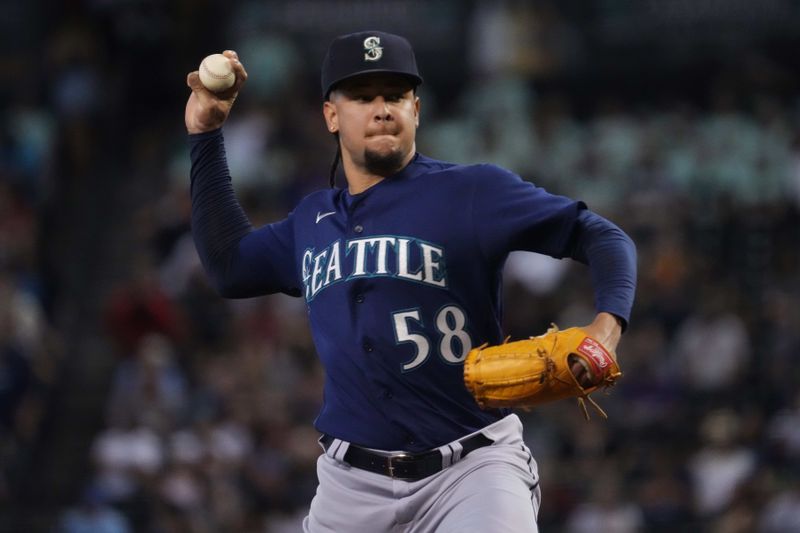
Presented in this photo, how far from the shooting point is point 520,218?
3.88m

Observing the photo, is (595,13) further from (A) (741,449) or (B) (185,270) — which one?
(A) (741,449)

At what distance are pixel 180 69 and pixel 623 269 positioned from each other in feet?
34.6

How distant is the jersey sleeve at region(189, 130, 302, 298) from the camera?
4.45 m

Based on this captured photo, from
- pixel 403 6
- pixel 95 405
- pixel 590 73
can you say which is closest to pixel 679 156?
pixel 590 73

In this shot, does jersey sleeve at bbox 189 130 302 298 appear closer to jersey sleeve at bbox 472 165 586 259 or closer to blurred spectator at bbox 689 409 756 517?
jersey sleeve at bbox 472 165 586 259

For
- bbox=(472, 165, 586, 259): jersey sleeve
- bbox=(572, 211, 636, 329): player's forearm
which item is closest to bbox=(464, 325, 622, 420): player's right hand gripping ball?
bbox=(572, 211, 636, 329): player's forearm

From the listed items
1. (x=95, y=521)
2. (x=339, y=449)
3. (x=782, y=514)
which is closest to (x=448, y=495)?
(x=339, y=449)

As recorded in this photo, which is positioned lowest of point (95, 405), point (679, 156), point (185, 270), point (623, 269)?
point (95, 405)

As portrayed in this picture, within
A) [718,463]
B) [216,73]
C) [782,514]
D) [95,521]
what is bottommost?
[95,521]

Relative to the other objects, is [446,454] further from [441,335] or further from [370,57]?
[370,57]

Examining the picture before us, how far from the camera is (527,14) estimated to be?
41.6 ft

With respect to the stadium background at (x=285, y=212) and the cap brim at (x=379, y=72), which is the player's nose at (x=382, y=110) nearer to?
the cap brim at (x=379, y=72)

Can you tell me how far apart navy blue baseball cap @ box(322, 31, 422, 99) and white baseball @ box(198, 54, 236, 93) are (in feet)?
1.25

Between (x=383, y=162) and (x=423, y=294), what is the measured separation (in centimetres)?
44
